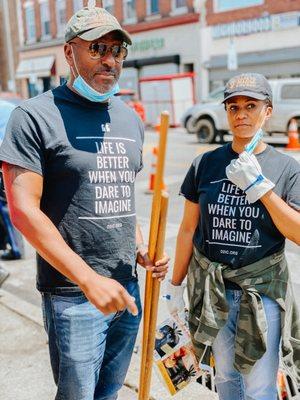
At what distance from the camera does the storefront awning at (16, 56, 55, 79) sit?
35.6 m

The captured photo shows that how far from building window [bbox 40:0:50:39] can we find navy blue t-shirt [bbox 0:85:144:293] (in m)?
33.9

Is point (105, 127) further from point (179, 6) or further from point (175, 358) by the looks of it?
point (179, 6)

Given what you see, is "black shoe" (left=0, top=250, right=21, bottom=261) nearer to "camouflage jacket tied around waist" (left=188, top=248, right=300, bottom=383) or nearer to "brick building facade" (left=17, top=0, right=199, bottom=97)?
"camouflage jacket tied around waist" (left=188, top=248, right=300, bottom=383)

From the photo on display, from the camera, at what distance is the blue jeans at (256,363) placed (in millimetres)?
2232

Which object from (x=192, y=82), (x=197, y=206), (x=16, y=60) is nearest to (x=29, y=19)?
(x=16, y=60)

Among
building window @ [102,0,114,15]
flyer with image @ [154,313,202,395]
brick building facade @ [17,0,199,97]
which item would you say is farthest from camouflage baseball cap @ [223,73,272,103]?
brick building facade @ [17,0,199,97]

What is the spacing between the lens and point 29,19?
117 ft

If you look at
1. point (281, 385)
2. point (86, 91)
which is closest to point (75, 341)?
point (86, 91)

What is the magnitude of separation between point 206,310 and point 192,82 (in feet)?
74.0

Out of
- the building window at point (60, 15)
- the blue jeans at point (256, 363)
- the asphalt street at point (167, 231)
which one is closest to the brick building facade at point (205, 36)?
the building window at point (60, 15)

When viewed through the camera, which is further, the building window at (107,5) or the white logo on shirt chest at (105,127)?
the building window at (107,5)

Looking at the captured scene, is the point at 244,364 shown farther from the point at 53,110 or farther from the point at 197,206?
the point at 53,110

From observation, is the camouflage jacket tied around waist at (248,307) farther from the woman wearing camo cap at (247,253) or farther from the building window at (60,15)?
the building window at (60,15)

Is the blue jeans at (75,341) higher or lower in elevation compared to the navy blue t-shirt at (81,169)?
lower
